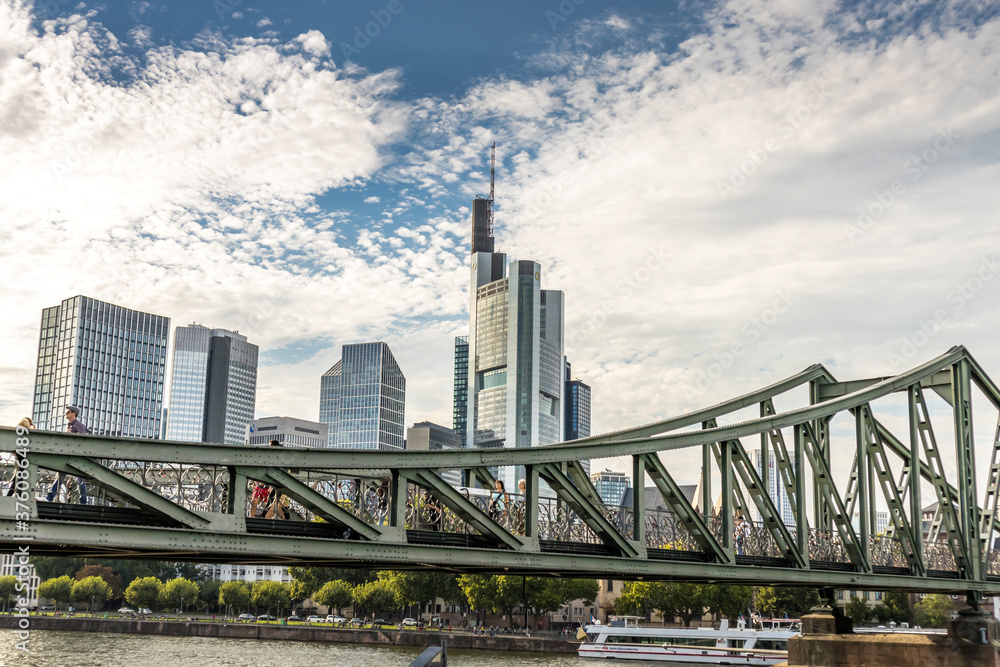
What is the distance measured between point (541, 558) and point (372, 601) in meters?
86.6

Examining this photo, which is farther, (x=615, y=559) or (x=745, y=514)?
(x=745, y=514)

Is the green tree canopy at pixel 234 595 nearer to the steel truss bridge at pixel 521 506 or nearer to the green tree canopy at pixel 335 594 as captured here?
the green tree canopy at pixel 335 594

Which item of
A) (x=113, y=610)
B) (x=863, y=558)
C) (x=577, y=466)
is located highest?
(x=577, y=466)

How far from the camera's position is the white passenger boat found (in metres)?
77.0

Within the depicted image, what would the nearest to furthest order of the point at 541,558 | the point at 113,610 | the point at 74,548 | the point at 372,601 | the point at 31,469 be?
the point at 31,469
the point at 74,548
the point at 541,558
the point at 372,601
the point at 113,610

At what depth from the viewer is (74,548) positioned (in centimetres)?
2178

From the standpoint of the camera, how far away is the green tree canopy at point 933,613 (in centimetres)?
13038

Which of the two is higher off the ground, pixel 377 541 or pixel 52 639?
pixel 377 541

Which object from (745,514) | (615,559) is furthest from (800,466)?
(615,559)

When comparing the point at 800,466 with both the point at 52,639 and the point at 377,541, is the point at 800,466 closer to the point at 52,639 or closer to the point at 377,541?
the point at 377,541

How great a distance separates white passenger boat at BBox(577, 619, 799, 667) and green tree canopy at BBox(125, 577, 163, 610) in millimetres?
69790

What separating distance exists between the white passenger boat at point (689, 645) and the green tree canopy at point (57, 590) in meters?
77.1

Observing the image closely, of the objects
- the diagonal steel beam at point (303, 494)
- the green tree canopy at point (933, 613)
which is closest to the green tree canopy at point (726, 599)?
the green tree canopy at point (933, 613)

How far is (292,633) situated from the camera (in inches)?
3738
